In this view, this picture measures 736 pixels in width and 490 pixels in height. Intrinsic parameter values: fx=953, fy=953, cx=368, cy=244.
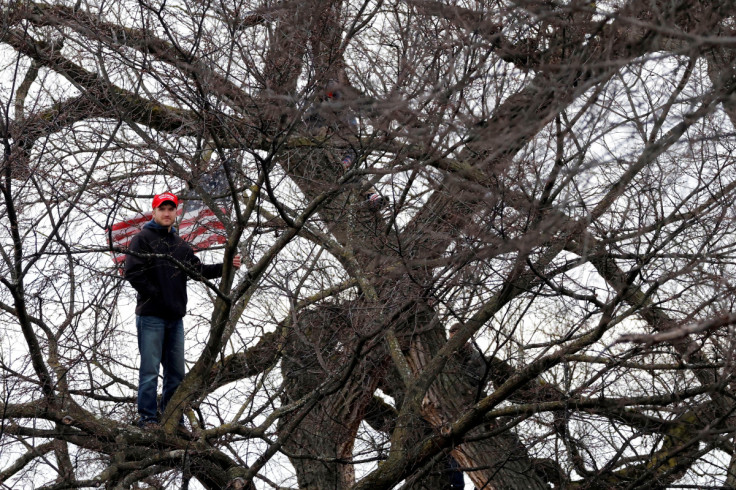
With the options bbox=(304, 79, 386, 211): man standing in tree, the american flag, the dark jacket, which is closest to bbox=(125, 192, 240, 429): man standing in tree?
the dark jacket

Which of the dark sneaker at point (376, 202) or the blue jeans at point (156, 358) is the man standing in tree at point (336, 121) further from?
the blue jeans at point (156, 358)

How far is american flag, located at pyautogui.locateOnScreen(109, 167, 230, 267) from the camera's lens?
697 cm

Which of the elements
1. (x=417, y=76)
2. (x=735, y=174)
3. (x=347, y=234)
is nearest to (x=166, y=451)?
(x=347, y=234)

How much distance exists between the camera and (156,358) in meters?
6.43

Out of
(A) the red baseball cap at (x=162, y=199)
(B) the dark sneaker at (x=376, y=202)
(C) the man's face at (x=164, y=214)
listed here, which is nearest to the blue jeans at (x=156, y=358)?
(C) the man's face at (x=164, y=214)

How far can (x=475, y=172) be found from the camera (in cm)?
580

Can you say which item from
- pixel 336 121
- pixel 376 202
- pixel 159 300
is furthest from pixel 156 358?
pixel 336 121

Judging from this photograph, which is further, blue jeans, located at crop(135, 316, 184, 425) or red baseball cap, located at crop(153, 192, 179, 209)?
A: red baseball cap, located at crop(153, 192, 179, 209)

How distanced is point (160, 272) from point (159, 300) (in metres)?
0.20

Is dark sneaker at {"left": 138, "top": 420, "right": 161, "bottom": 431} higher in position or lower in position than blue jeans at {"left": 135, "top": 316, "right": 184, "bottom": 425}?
lower

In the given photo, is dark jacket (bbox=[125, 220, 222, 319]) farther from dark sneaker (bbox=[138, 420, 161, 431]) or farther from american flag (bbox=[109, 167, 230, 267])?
dark sneaker (bbox=[138, 420, 161, 431])

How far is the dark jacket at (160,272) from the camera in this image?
629 centimetres

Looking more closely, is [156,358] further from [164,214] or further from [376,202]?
[376,202]

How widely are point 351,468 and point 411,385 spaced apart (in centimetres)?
232
